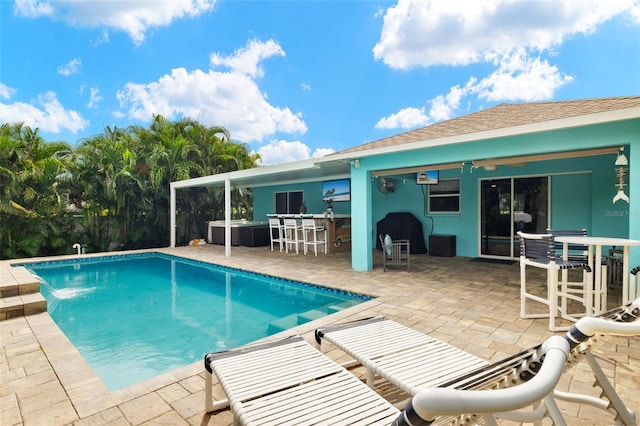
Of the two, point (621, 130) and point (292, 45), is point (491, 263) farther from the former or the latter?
point (292, 45)

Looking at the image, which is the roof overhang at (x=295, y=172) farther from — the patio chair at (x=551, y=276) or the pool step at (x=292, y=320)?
the patio chair at (x=551, y=276)

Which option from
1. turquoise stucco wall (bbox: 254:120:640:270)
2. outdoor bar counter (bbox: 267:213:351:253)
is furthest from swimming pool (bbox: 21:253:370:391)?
outdoor bar counter (bbox: 267:213:351:253)

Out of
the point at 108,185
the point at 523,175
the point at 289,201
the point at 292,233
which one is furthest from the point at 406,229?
the point at 108,185

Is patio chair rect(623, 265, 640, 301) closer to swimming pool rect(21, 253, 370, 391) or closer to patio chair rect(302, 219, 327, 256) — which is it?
swimming pool rect(21, 253, 370, 391)

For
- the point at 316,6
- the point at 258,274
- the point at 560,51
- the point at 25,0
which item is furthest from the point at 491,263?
the point at 25,0

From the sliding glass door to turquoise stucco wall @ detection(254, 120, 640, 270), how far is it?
172mm

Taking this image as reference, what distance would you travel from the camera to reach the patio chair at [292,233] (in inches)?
420

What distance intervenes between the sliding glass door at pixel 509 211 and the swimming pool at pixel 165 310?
514cm

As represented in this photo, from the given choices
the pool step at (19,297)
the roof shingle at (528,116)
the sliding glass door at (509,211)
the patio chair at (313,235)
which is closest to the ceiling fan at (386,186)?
the patio chair at (313,235)

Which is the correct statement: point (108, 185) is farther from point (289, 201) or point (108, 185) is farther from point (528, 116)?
point (528, 116)

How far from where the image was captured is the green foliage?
10547mm

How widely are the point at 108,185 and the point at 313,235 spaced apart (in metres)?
7.49

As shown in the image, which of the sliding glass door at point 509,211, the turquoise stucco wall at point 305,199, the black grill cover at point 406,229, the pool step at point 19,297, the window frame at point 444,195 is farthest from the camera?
the turquoise stucco wall at point 305,199

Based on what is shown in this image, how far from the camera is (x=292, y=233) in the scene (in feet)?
37.8
